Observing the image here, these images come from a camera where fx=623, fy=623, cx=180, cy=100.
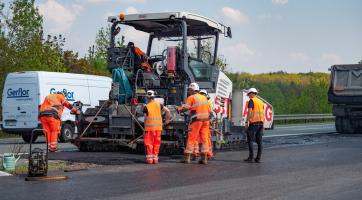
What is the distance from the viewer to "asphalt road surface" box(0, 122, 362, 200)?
341 inches

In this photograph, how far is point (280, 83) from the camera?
54.0 metres

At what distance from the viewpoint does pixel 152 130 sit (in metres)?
12.8

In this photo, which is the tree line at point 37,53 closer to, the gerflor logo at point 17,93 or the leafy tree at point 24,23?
the leafy tree at point 24,23

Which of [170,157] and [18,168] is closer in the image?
[18,168]

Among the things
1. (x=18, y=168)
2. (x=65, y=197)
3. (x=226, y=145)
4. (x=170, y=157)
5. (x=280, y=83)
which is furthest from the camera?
(x=280, y=83)

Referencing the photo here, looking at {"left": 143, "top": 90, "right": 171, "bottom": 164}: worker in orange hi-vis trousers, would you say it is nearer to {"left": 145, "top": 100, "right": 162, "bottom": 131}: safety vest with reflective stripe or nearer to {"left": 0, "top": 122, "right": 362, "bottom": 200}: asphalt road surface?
{"left": 145, "top": 100, "right": 162, "bottom": 131}: safety vest with reflective stripe

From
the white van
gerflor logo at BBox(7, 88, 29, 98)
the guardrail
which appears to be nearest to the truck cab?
the white van

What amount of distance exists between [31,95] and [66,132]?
1.78 meters

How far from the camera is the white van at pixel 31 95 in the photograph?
19.2 metres

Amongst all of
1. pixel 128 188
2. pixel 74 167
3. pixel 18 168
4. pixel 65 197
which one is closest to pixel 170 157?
pixel 74 167

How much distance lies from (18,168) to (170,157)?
12.6ft

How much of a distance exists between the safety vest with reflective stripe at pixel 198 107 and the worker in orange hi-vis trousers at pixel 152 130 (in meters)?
0.66

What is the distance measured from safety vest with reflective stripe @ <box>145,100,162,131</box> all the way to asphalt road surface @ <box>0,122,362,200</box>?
29.5 inches

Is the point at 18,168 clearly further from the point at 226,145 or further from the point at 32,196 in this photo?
the point at 226,145
